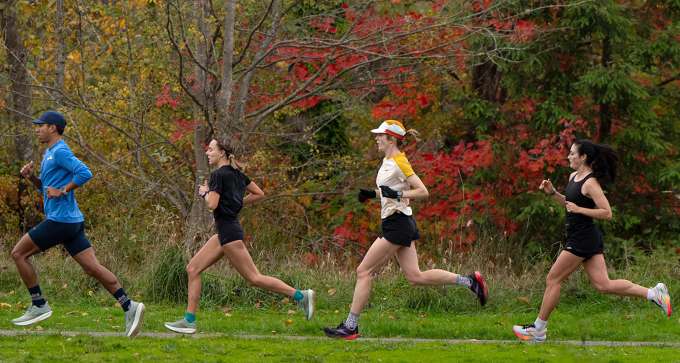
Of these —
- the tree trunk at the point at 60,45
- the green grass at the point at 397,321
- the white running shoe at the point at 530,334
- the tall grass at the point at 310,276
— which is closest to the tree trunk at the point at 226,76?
the tall grass at the point at 310,276

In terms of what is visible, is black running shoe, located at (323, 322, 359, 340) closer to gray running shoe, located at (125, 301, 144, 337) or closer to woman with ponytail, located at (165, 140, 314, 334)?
woman with ponytail, located at (165, 140, 314, 334)

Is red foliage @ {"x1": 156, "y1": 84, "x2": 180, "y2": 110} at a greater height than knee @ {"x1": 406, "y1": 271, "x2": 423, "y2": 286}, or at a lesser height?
greater

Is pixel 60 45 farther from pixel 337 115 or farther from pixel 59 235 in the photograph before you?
pixel 59 235

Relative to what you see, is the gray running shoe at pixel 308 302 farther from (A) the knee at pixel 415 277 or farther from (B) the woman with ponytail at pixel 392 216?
(A) the knee at pixel 415 277

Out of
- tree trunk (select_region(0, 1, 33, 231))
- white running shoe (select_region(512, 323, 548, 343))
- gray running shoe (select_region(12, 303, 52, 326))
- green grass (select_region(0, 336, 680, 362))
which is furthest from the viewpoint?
tree trunk (select_region(0, 1, 33, 231))

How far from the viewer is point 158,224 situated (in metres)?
14.1

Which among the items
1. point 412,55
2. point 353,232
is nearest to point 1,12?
point 353,232

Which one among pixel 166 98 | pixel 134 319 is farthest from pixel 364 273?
pixel 166 98

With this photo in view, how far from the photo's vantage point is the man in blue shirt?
9586 millimetres

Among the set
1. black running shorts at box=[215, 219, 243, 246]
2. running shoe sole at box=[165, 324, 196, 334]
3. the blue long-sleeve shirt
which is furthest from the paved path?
the blue long-sleeve shirt

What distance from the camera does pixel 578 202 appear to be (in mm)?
9562

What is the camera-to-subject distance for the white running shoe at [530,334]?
10.0m

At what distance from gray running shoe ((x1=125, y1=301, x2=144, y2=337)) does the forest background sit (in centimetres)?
289

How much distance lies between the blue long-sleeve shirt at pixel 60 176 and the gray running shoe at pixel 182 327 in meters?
1.27
